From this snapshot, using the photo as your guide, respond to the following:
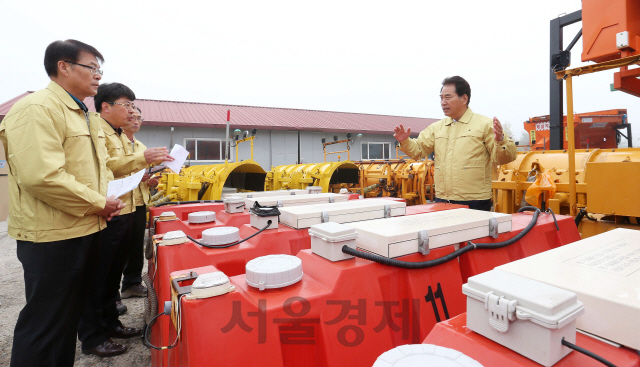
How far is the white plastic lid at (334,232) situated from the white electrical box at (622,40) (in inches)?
131

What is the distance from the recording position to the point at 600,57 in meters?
3.15

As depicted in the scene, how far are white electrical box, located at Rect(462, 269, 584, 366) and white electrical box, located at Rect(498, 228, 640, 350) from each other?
13 cm

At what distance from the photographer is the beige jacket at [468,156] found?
2.94 metres

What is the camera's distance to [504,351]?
85 centimetres

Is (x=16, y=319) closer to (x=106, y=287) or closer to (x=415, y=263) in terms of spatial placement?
(x=106, y=287)

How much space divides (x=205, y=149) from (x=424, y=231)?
1407cm

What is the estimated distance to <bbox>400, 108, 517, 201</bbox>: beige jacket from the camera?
2.94 metres

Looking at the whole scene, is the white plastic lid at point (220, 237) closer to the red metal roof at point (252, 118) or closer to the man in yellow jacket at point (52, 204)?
the man in yellow jacket at point (52, 204)

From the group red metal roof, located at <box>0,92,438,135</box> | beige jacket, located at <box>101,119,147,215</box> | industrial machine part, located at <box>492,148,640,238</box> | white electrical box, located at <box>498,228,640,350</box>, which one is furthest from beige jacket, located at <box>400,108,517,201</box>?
red metal roof, located at <box>0,92,438,135</box>

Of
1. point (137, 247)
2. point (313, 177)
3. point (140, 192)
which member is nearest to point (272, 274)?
point (140, 192)

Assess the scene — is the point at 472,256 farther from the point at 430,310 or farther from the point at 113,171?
the point at 113,171

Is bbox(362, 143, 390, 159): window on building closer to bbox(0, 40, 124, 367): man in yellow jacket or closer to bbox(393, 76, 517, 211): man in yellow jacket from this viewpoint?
bbox(393, 76, 517, 211): man in yellow jacket

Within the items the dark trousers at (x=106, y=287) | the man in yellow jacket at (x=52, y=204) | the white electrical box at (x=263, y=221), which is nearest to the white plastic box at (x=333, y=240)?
the white electrical box at (x=263, y=221)

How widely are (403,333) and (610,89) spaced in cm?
422
